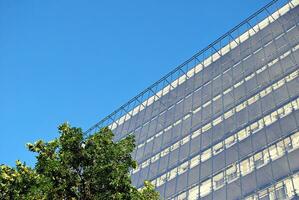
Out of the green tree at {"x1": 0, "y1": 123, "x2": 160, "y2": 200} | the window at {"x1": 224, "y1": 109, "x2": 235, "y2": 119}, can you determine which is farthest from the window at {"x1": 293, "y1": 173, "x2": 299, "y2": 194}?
the green tree at {"x1": 0, "y1": 123, "x2": 160, "y2": 200}

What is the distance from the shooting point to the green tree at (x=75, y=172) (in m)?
11.8

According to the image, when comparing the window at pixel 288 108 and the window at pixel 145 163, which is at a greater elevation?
the window at pixel 145 163

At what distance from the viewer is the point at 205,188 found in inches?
1027

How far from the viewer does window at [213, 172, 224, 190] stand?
992 inches

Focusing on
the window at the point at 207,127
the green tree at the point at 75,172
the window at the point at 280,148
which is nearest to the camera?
the green tree at the point at 75,172

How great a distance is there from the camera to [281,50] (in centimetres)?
2997

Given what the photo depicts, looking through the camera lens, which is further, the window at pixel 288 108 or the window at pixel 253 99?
the window at pixel 253 99

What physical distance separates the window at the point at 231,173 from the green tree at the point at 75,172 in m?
12.7

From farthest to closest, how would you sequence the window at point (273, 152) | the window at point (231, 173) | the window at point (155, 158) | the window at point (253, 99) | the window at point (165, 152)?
the window at point (155, 158)
the window at point (165, 152)
the window at point (253, 99)
the window at point (231, 173)
the window at point (273, 152)

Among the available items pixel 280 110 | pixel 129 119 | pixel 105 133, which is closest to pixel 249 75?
pixel 280 110

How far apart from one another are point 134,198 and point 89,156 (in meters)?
1.76

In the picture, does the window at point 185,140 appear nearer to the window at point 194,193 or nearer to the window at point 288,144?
the window at point 194,193

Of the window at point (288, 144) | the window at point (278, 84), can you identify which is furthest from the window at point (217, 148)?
the window at point (278, 84)

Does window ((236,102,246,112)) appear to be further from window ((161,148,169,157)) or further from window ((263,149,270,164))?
window ((161,148,169,157))
